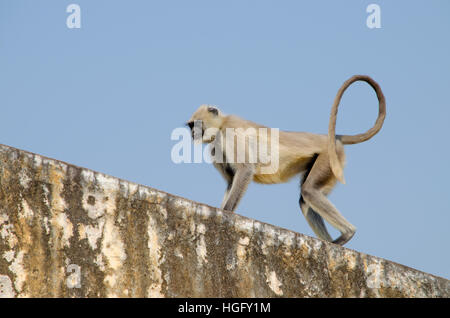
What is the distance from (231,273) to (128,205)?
24.3 inches

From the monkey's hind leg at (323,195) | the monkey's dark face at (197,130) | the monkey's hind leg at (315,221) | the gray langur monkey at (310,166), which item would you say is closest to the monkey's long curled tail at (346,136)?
A: the gray langur monkey at (310,166)

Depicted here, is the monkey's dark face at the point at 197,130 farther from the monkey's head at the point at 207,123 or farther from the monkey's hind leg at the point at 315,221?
the monkey's hind leg at the point at 315,221

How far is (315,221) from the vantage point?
596 centimetres

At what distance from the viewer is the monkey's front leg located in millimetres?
5930

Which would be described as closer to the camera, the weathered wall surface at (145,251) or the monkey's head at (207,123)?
the weathered wall surface at (145,251)

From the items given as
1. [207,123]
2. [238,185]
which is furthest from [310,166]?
[207,123]

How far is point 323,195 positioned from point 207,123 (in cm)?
156

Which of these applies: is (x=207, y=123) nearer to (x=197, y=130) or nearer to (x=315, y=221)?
(x=197, y=130)

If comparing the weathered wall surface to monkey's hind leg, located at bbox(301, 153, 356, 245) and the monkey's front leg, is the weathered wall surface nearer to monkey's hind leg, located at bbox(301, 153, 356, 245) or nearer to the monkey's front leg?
monkey's hind leg, located at bbox(301, 153, 356, 245)

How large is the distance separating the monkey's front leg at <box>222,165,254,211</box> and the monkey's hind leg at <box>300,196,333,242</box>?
572 mm

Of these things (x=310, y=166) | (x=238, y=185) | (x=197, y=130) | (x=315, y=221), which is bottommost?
(x=315, y=221)

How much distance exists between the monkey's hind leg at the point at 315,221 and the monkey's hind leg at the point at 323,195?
21 cm

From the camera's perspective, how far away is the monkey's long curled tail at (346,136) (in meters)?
5.60
